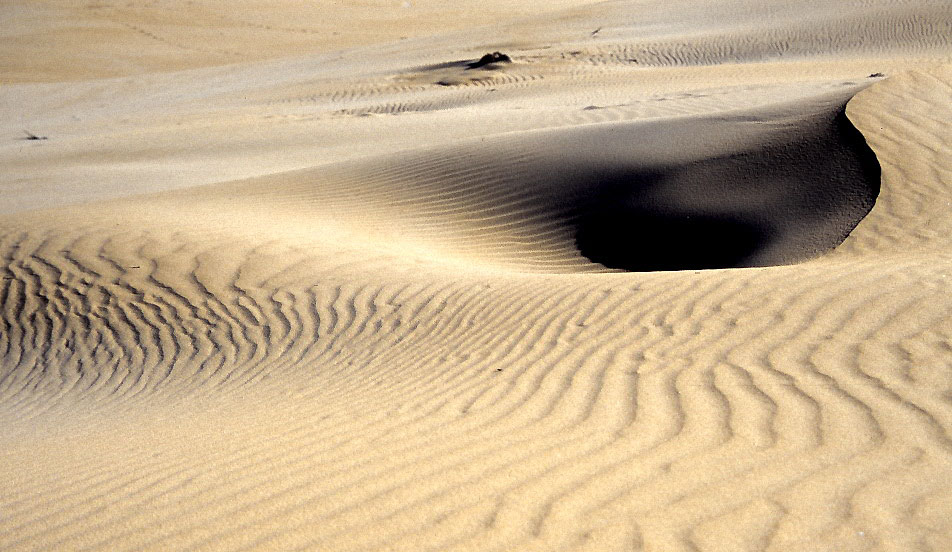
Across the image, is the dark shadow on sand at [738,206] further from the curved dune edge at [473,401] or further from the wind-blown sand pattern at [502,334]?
the curved dune edge at [473,401]

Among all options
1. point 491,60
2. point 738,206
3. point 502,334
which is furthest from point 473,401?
point 491,60

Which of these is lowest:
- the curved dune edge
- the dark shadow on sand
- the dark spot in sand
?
the curved dune edge

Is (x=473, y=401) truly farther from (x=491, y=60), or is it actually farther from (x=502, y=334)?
(x=491, y=60)

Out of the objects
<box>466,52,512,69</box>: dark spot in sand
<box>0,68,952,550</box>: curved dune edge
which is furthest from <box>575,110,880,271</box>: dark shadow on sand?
<box>466,52,512,69</box>: dark spot in sand

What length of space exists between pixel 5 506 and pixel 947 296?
481cm

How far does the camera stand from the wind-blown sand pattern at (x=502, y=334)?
3.06 meters

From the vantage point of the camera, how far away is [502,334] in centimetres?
547

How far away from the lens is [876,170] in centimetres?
819

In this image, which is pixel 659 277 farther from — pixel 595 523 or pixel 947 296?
pixel 595 523

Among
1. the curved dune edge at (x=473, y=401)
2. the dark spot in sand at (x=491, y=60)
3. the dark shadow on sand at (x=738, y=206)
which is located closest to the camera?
the curved dune edge at (x=473, y=401)

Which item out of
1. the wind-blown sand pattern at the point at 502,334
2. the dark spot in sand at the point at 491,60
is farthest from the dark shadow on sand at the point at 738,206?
the dark spot in sand at the point at 491,60

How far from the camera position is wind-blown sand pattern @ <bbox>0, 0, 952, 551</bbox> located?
306cm

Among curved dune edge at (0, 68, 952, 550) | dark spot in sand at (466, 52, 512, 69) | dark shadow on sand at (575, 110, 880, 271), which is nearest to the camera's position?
curved dune edge at (0, 68, 952, 550)

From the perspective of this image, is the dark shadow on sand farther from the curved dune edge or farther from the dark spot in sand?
the dark spot in sand
